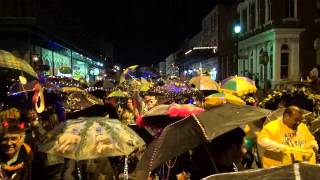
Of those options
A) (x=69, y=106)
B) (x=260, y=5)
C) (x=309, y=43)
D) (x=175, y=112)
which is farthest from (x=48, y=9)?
(x=175, y=112)

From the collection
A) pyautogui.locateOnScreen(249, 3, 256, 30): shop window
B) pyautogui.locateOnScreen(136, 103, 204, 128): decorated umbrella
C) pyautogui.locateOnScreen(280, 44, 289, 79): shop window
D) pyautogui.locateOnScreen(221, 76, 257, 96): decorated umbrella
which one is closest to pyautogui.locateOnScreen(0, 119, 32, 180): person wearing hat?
pyautogui.locateOnScreen(136, 103, 204, 128): decorated umbrella

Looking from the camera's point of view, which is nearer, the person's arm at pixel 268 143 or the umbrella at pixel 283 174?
the umbrella at pixel 283 174

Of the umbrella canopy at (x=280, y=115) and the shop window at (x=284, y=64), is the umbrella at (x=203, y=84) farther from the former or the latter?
the shop window at (x=284, y=64)

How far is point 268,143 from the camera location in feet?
21.9

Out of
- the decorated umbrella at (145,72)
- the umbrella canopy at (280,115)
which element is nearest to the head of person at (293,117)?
the umbrella canopy at (280,115)

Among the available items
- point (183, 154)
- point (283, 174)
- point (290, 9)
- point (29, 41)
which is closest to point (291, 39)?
point (290, 9)

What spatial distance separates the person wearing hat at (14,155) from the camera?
4.79m

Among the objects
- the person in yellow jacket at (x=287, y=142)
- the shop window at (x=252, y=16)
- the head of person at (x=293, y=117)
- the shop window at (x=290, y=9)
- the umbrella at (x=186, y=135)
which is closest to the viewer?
the umbrella at (x=186, y=135)

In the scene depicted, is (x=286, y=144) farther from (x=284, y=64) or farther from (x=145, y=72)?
(x=284, y=64)

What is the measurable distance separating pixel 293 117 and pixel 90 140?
8.79 feet

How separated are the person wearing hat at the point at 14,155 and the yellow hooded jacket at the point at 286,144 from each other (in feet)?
10.3

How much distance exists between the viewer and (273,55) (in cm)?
4119

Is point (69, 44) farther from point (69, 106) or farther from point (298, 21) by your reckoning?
point (69, 106)

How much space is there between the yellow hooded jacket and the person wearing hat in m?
3.13
